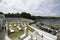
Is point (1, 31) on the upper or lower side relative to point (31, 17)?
upper

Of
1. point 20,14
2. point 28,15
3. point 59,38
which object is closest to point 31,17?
point 28,15

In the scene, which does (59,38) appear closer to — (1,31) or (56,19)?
(1,31)

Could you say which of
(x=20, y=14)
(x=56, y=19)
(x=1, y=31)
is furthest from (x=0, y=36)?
(x=56, y=19)

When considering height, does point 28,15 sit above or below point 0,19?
below

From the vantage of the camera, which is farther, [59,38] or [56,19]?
[56,19]

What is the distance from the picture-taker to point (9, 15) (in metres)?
16.4

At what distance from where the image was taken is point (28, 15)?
669 inches

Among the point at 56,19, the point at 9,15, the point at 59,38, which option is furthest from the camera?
the point at 56,19

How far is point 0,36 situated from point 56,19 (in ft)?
63.9

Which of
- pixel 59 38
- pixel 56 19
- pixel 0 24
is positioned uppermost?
pixel 0 24

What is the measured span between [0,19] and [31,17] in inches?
618

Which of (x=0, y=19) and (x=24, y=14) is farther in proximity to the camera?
(x=24, y=14)

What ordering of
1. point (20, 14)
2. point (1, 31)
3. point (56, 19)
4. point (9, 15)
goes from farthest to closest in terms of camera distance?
point (56, 19) < point (20, 14) < point (9, 15) < point (1, 31)

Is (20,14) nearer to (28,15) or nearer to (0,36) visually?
(28,15)
